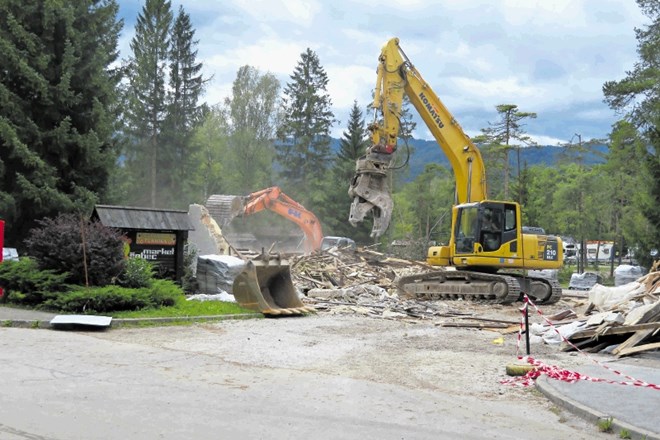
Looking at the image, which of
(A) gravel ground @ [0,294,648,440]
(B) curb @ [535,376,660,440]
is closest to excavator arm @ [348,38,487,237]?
(A) gravel ground @ [0,294,648,440]

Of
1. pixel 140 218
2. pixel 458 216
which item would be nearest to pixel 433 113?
pixel 458 216

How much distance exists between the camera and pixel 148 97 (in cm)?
5462

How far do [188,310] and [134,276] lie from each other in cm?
161

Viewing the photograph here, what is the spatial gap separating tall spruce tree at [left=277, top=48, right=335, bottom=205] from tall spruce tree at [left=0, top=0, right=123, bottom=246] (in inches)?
1449

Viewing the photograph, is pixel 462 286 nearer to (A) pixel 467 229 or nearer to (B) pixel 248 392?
(A) pixel 467 229

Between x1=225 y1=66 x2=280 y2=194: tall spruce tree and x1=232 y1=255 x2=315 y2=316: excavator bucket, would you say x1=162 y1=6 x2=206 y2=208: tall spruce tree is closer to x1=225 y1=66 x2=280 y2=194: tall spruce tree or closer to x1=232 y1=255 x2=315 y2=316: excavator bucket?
x1=225 y1=66 x2=280 y2=194: tall spruce tree

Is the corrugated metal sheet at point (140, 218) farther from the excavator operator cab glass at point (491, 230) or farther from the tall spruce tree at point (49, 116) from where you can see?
the excavator operator cab glass at point (491, 230)

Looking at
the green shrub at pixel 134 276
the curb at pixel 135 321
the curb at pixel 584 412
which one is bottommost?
the curb at pixel 584 412

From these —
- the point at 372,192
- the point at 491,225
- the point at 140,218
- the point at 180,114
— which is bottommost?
the point at 140,218

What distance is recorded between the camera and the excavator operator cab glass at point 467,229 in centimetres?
2267

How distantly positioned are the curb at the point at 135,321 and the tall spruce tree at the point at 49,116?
12.8m

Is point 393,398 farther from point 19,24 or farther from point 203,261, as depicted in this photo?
point 19,24

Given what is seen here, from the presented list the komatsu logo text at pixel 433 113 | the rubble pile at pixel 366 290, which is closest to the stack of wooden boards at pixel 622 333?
the rubble pile at pixel 366 290

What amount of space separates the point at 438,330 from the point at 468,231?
26.5ft
